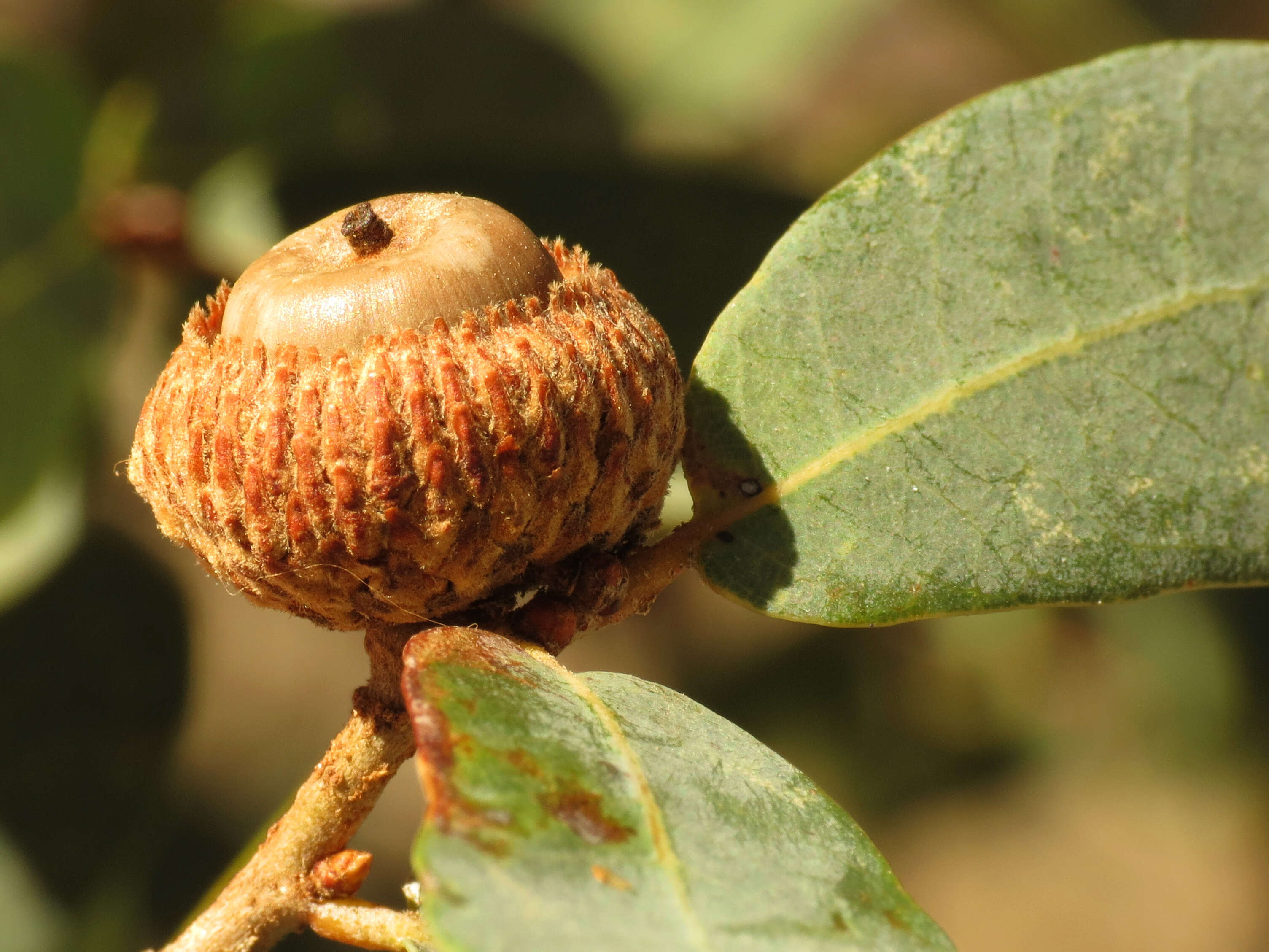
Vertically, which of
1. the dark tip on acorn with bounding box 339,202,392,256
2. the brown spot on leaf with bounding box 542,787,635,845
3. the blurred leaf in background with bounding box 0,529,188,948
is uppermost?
the dark tip on acorn with bounding box 339,202,392,256

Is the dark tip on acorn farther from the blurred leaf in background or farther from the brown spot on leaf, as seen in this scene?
the blurred leaf in background

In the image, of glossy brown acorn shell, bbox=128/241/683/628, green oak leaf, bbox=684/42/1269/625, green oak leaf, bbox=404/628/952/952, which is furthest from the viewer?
green oak leaf, bbox=684/42/1269/625

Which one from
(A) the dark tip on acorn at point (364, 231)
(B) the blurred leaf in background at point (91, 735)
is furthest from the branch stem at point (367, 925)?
(B) the blurred leaf in background at point (91, 735)

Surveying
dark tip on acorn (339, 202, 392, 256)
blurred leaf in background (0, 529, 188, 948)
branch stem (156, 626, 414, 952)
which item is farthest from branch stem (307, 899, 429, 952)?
blurred leaf in background (0, 529, 188, 948)

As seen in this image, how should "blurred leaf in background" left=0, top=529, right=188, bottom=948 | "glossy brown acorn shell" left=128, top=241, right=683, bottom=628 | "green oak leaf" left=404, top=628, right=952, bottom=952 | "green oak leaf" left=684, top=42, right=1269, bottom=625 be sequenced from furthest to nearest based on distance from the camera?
"blurred leaf in background" left=0, top=529, right=188, bottom=948 → "green oak leaf" left=684, top=42, right=1269, bottom=625 → "glossy brown acorn shell" left=128, top=241, right=683, bottom=628 → "green oak leaf" left=404, top=628, right=952, bottom=952

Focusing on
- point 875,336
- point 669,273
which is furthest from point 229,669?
point 875,336

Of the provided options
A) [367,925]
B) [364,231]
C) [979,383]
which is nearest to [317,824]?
[367,925]

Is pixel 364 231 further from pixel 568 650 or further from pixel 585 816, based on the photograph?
pixel 568 650
